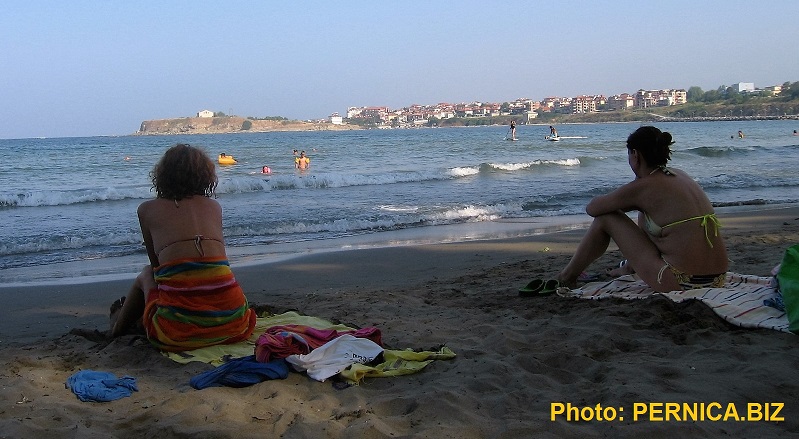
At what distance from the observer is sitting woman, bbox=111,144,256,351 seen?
4.21 meters

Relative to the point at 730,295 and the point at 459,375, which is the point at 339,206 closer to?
the point at 730,295

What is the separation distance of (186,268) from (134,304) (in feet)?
2.02

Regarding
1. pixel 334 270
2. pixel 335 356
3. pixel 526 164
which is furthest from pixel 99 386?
pixel 526 164

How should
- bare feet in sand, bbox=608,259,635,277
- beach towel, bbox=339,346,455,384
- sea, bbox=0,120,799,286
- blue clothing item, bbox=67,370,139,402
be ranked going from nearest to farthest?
1. blue clothing item, bbox=67,370,139,402
2. beach towel, bbox=339,346,455,384
3. bare feet in sand, bbox=608,259,635,277
4. sea, bbox=0,120,799,286

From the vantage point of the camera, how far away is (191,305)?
4.20m

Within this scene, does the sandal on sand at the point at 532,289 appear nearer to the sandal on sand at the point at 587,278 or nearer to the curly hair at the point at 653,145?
the sandal on sand at the point at 587,278

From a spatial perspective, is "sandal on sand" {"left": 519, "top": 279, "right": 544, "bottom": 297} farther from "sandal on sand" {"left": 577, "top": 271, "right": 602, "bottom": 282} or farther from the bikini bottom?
the bikini bottom

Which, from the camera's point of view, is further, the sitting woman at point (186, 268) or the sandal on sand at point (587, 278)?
the sandal on sand at point (587, 278)

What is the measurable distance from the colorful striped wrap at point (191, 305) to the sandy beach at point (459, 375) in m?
0.18

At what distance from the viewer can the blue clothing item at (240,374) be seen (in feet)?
11.7

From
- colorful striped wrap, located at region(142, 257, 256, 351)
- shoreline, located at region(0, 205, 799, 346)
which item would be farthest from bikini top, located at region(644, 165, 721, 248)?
colorful striped wrap, located at region(142, 257, 256, 351)

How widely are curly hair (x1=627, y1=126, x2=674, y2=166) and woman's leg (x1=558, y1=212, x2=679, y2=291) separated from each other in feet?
1.50

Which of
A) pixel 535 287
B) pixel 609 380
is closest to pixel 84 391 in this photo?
pixel 609 380

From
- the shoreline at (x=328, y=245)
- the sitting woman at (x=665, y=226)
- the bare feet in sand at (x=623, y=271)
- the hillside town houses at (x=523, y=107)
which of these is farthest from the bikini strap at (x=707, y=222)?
the hillside town houses at (x=523, y=107)
